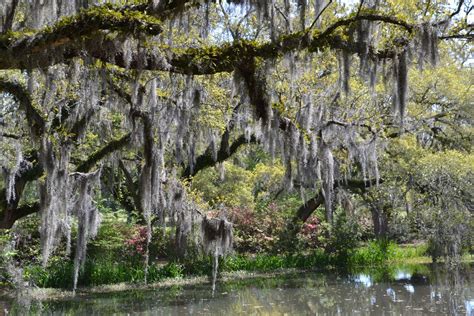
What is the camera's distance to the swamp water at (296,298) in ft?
35.3

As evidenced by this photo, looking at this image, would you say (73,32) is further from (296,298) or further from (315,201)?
(315,201)

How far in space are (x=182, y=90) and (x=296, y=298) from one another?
522 centimetres

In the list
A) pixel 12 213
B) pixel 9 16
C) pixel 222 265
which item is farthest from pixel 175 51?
pixel 222 265

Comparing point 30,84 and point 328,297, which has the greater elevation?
point 30,84

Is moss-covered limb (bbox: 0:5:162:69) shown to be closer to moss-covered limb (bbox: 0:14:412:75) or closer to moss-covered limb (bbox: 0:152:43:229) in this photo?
moss-covered limb (bbox: 0:14:412:75)

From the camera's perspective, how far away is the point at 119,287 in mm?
14430

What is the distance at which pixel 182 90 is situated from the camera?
1147cm

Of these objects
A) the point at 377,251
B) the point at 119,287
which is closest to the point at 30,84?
the point at 119,287

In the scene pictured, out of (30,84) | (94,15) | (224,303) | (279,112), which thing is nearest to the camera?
(94,15)

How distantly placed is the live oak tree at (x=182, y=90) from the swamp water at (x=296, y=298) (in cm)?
125

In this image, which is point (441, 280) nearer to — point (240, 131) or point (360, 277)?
point (360, 277)

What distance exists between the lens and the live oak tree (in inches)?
233

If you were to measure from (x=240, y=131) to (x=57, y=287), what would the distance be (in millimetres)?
6256

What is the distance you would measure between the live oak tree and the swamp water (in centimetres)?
125
